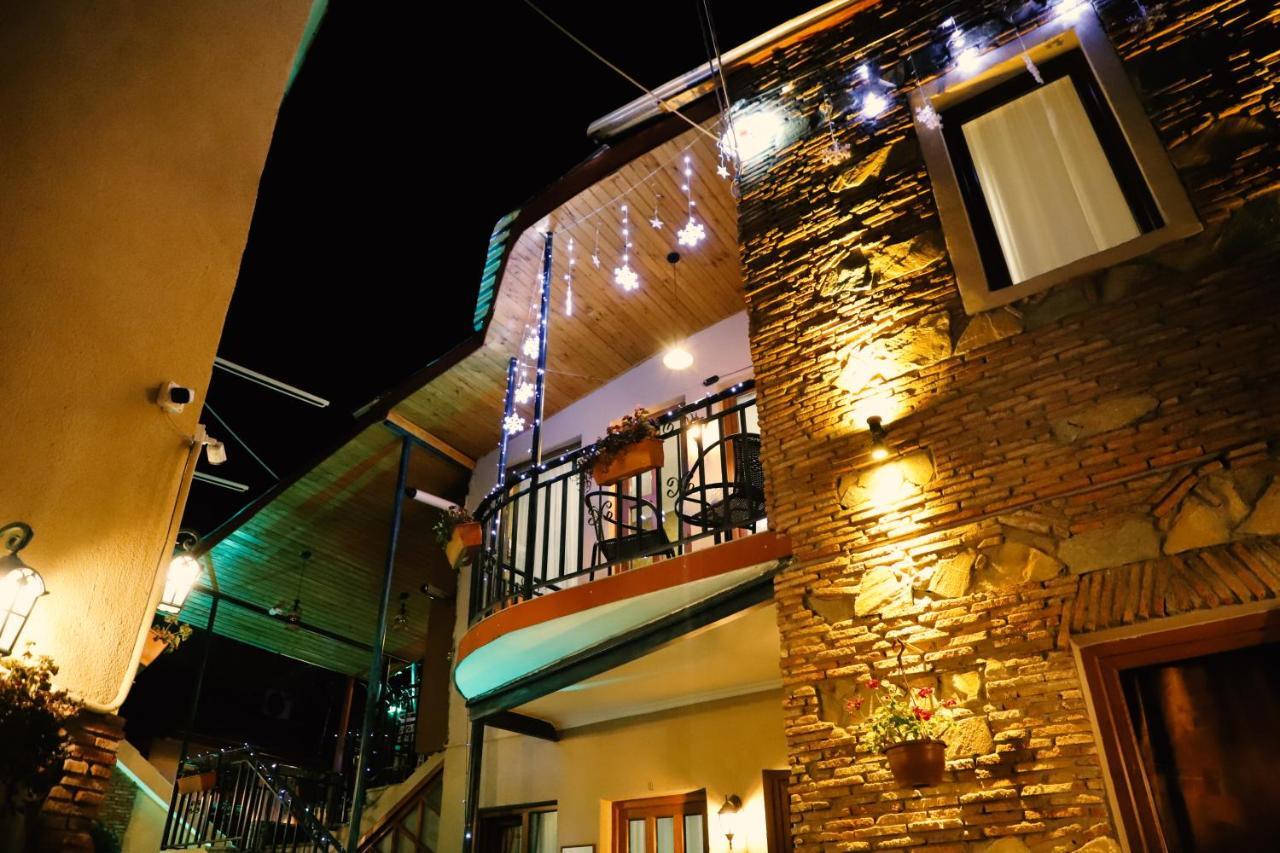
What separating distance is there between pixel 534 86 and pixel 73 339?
25.0 ft

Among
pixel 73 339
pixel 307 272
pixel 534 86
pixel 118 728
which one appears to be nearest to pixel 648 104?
pixel 534 86

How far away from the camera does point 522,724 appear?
7430mm

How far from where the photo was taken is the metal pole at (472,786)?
640 cm

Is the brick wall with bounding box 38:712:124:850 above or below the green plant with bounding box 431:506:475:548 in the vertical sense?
below

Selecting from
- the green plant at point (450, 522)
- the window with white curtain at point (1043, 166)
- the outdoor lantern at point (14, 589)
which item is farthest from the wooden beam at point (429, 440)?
the window with white curtain at point (1043, 166)

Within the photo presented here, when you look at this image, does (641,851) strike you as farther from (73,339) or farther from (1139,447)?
(73,339)

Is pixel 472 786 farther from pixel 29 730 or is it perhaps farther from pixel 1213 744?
pixel 1213 744

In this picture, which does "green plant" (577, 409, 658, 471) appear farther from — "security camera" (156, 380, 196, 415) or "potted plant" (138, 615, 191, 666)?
"potted plant" (138, 615, 191, 666)

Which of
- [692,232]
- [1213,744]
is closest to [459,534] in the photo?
[692,232]

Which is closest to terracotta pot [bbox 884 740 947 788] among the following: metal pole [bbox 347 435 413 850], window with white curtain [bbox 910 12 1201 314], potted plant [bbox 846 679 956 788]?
potted plant [bbox 846 679 956 788]

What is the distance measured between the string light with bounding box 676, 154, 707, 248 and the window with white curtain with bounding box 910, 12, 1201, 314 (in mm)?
2673

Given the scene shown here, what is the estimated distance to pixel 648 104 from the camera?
773 cm

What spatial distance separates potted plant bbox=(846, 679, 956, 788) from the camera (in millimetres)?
3707

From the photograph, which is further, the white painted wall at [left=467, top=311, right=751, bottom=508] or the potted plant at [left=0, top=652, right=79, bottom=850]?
the white painted wall at [left=467, top=311, right=751, bottom=508]
